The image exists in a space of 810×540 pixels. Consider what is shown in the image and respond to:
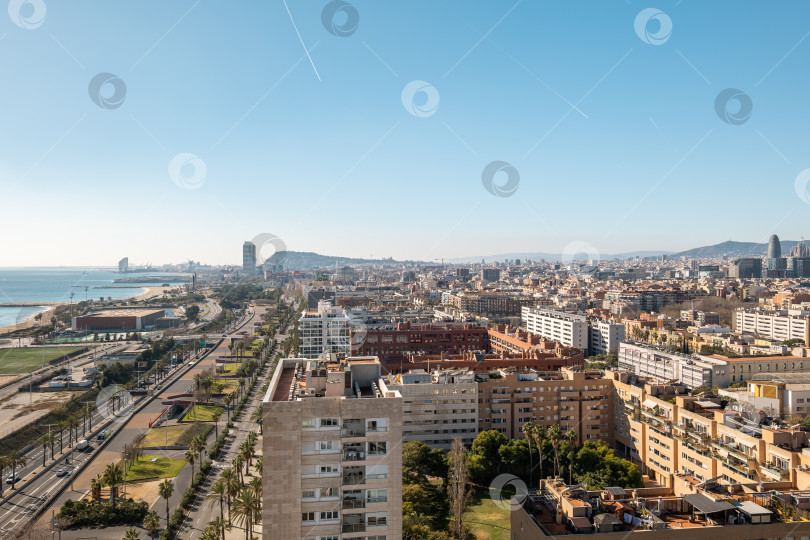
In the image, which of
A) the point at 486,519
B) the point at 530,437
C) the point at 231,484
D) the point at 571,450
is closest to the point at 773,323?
the point at 571,450

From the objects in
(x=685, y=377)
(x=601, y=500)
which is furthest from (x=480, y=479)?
(x=685, y=377)

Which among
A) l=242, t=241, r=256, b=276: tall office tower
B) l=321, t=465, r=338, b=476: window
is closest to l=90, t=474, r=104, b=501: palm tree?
l=321, t=465, r=338, b=476: window

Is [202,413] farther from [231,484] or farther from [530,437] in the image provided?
[530,437]

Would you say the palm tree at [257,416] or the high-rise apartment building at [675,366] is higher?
the high-rise apartment building at [675,366]

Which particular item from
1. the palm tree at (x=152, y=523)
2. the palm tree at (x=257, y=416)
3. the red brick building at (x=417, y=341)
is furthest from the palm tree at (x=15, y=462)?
the red brick building at (x=417, y=341)

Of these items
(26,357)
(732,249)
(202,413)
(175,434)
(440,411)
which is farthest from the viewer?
(732,249)

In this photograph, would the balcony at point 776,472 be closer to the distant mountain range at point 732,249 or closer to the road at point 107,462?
the road at point 107,462
